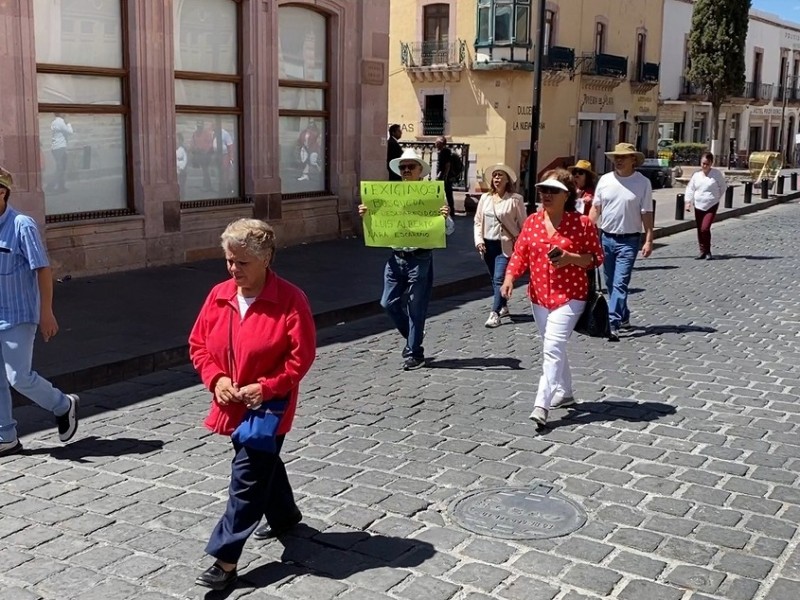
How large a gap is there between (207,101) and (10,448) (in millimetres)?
8671

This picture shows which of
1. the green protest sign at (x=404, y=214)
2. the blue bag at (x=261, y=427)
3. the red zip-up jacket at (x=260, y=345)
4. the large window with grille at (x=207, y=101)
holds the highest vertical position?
the large window with grille at (x=207, y=101)

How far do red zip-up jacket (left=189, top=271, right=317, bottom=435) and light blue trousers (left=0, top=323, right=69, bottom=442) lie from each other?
2089mm

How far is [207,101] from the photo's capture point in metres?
13.5

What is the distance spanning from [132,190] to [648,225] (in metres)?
6.84

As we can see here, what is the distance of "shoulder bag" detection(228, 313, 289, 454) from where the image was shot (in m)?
3.86

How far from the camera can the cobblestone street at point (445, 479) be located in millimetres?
4094

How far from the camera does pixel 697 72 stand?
4062 centimetres

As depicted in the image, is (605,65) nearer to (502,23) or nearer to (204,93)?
(502,23)

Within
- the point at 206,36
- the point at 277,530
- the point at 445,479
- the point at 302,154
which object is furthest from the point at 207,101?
the point at 277,530

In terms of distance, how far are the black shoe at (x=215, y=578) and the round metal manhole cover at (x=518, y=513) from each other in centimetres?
127

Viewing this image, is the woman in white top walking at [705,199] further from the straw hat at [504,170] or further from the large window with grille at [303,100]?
the straw hat at [504,170]

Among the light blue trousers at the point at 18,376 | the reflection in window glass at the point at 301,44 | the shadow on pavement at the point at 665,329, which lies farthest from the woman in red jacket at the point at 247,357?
the reflection in window glass at the point at 301,44

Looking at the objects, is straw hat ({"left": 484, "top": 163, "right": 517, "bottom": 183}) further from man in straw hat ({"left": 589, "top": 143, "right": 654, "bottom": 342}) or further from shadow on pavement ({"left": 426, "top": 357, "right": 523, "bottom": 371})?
shadow on pavement ({"left": 426, "top": 357, "right": 523, "bottom": 371})

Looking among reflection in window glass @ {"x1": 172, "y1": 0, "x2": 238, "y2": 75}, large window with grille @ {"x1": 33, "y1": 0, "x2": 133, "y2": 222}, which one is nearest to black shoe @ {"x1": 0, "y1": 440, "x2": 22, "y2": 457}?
large window with grille @ {"x1": 33, "y1": 0, "x2": 133, "y2": 222}
